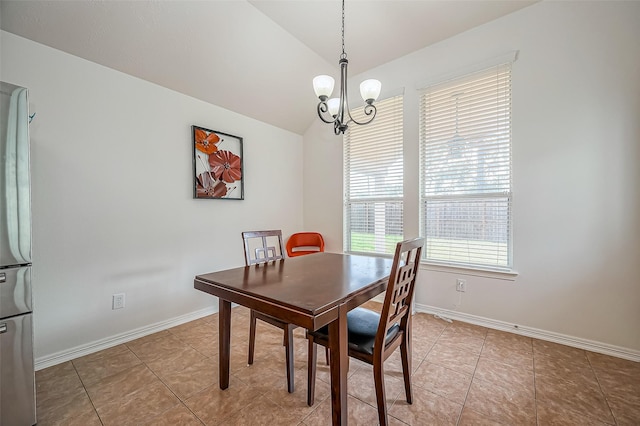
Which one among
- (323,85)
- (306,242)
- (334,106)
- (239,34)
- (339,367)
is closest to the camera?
(339,367)

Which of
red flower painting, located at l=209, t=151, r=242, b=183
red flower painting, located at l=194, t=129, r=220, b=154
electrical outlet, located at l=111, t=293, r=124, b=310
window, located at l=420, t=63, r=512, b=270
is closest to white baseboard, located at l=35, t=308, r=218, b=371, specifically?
electrical outlet, located at l=111, t=293, r=124, b=310

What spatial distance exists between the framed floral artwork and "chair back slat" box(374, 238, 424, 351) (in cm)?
232

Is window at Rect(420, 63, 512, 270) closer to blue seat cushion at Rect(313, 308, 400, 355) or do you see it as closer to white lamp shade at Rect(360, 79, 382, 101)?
white lamp shade at Rect(360, 79, 382, 101)

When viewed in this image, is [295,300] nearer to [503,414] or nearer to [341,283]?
[341,283]

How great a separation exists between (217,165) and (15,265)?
74.7 inches

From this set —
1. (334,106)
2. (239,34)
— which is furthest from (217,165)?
(334,106)

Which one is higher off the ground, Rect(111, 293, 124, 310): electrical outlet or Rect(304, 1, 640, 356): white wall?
Rect(304, 1, 640, 356): white wall

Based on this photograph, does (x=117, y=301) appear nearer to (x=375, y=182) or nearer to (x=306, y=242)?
(x=306, y=242)

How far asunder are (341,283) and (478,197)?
195 cm

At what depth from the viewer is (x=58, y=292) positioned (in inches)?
79.4

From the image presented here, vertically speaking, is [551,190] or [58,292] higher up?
[551,190]

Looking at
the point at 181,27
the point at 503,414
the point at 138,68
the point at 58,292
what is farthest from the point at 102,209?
the point at 503,414

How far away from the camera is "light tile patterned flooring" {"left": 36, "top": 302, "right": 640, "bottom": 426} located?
1.45 metres

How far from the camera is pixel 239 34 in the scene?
2.47m
